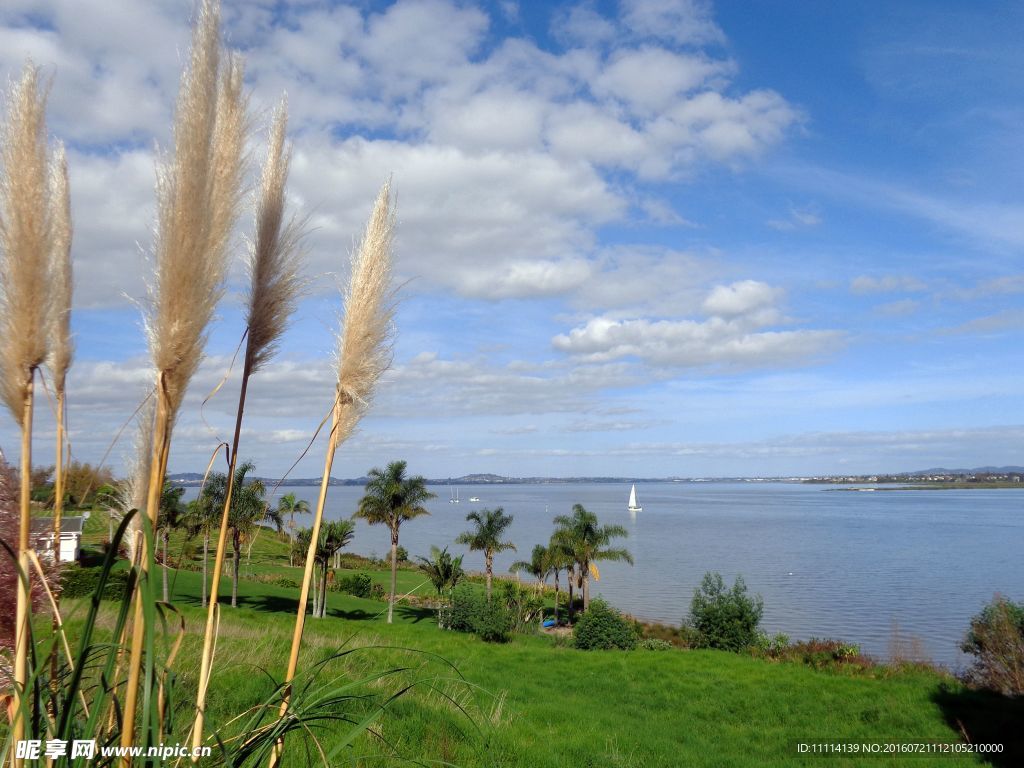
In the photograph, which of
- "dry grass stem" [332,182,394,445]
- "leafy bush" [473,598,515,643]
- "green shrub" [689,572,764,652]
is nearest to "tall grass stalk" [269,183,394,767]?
"dry grass stem" [332,182,394,445]

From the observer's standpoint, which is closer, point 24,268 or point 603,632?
point 24,268

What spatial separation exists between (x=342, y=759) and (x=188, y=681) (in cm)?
168

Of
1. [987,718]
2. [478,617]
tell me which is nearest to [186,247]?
[987,718]

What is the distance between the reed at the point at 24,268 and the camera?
158 cm

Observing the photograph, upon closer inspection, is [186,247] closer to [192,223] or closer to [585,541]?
[192,223]

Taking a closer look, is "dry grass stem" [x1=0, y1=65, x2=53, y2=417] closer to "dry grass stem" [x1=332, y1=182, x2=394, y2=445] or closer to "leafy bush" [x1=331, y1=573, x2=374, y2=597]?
"dry grass stem" [x1=332, y1=182, x2=394, y2=445]

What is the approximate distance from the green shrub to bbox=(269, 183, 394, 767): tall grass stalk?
961 inches

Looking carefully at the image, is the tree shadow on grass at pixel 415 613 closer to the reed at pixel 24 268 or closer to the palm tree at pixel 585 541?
the palm tree at pixel 585 541

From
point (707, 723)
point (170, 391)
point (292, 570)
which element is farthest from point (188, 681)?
point (292, 570)

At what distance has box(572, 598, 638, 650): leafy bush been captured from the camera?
2397 centimetres

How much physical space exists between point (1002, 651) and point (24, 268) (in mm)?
18361

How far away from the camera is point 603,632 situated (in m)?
24.2

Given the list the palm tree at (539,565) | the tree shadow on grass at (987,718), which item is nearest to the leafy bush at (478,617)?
the palm tree at (539,565)

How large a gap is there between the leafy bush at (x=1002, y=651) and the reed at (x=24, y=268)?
653 inches
